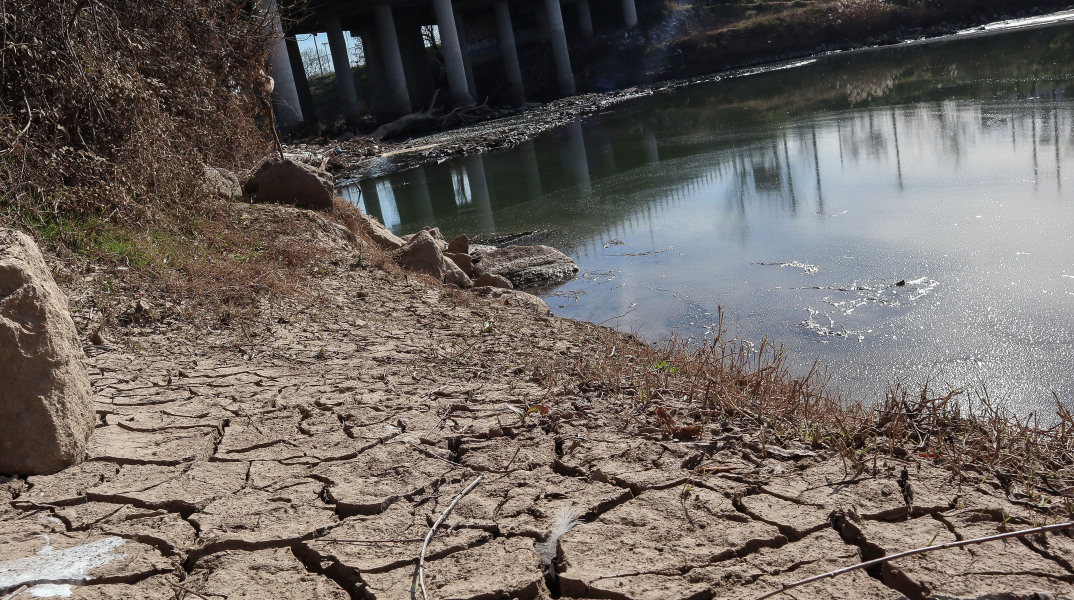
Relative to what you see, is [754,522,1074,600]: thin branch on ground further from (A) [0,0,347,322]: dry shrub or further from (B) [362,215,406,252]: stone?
(B) [362,215,406,252]: stone

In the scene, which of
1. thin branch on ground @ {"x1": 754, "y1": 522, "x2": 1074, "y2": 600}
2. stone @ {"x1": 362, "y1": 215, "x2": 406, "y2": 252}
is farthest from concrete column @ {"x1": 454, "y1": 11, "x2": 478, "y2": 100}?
thin branch on ground @ {"x1": 754, "y1": 522, "x2": 1074, "y2": 600}

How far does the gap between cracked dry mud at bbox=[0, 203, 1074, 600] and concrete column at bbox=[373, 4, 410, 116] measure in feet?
109

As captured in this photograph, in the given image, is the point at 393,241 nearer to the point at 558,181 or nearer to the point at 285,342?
the point at 285,342

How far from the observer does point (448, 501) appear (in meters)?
3.36

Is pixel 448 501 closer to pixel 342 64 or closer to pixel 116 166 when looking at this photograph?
pixel 116 166

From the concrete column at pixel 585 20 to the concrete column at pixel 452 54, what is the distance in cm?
1225

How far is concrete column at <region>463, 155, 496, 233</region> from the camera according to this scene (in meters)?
14.0

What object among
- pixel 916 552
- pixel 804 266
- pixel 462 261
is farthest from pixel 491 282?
pixel 916 552

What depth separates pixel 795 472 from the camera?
355 cm

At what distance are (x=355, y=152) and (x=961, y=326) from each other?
2280 centimetres

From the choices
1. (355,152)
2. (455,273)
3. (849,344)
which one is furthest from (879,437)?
(355,152)

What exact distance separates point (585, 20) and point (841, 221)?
4047cm

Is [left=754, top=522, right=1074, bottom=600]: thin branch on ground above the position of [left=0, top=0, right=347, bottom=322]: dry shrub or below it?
below

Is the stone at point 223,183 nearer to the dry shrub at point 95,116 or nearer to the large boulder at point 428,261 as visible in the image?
the dry shrub at point 95,116
